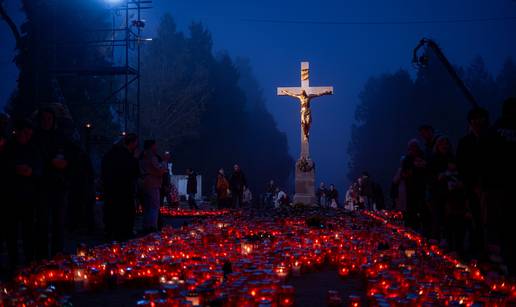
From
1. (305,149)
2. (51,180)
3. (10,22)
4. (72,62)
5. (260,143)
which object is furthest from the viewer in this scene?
(260,143)

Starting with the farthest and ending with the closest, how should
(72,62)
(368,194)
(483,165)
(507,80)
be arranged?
(507,80), (72,62), (368,194), (483,165)

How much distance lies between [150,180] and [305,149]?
48.7 ft

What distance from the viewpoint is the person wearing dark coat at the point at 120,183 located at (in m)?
8.59

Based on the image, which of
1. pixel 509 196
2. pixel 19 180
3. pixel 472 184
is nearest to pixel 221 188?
pixel 19 180

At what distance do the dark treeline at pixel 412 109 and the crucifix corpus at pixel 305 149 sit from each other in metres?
22.6

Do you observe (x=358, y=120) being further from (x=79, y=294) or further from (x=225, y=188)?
(x=79, y=294)

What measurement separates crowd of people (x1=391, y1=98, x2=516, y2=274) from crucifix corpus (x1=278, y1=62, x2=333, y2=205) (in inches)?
543

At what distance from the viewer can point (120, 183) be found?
28.3 feet

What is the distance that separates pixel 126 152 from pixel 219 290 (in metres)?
5.16

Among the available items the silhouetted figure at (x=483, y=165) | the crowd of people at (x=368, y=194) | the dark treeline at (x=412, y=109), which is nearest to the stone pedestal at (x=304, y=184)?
the crowd of people at (x=368, y=194)

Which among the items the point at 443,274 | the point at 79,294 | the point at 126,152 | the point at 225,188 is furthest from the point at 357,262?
the point at 225,188

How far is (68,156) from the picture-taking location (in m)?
6.71

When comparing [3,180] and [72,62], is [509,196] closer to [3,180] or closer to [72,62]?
[3,180]

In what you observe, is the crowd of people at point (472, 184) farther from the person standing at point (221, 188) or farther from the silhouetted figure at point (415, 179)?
the person standing at point (221, 188)
